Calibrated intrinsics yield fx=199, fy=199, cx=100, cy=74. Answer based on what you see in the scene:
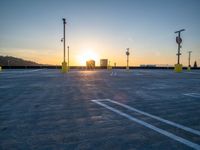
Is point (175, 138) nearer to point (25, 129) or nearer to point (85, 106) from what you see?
point (25, 129)

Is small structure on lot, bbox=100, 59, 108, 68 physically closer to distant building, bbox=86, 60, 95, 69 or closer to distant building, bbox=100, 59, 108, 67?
distant building, bbox=100, 59, 108, 67

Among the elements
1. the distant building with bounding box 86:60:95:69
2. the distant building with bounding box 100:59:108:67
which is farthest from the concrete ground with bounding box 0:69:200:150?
the distant building with bounding box 100:59:108:67

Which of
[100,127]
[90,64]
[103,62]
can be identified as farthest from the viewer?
[103,62]

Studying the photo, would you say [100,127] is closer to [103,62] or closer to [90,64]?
[90,64]

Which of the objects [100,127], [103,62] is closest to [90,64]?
[103,62]

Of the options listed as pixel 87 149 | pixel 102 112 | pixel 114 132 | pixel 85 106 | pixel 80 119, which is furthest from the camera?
pixel 85 106

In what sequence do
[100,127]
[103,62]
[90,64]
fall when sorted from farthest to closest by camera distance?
[103,62], [90,64], [100,127]

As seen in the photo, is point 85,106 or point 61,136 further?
point 85,106

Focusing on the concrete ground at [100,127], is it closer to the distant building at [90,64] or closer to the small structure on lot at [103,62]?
the distant building at [90,64]

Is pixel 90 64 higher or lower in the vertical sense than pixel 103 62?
lower

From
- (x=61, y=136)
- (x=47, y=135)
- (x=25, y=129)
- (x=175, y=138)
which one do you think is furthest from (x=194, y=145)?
(x=25, y=129)

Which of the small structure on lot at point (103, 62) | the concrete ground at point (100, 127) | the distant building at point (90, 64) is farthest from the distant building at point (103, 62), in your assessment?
the concrete ground at point (100, 127)

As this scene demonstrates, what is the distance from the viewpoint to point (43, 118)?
16.5 ft

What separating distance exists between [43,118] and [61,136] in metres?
1.42
